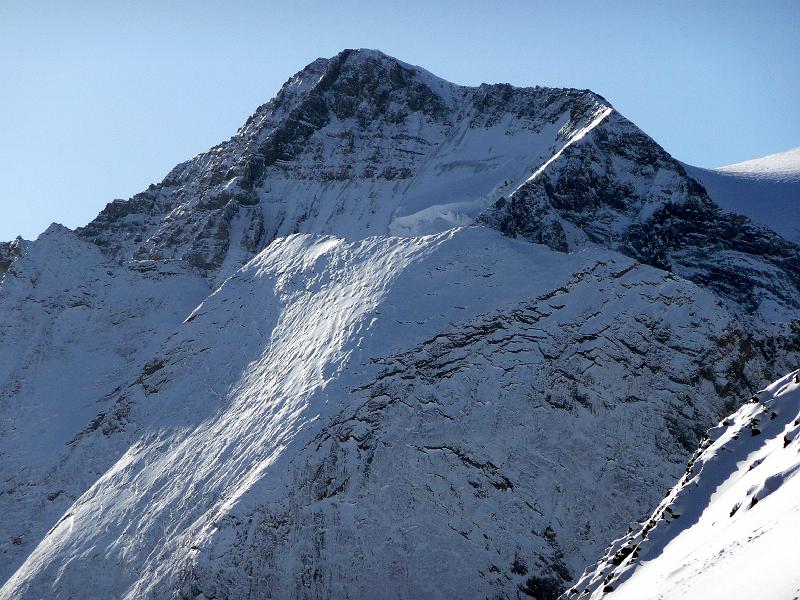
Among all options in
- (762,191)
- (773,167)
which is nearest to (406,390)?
(762,191)

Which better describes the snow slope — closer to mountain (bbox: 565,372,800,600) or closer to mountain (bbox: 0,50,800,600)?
mountain (bbox: 0,50,800,600)

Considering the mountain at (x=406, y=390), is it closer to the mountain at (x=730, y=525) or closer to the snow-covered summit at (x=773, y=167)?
the mountain at (x=730, y=525)

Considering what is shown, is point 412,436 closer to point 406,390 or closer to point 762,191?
point 406,390

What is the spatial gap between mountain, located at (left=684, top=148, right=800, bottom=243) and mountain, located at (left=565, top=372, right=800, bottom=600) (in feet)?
224

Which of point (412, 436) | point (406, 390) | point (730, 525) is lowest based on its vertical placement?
point (730, 525)

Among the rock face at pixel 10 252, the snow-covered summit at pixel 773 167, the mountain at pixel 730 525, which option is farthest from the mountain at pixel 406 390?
the snow-covered summit at pixel 773 167

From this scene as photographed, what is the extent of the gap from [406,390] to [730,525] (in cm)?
2812

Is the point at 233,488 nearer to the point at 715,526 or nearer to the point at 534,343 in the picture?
the point at 534,343

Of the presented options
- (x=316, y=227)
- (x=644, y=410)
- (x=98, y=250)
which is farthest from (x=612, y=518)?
(x=98, y=250)

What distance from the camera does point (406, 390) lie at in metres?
46.8

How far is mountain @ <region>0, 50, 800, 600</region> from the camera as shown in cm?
4219

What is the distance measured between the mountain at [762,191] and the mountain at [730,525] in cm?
6814

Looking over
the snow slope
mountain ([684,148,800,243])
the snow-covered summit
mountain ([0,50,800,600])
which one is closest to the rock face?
mountain ([0,50,800,600])

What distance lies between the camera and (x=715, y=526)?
20.1 metres
